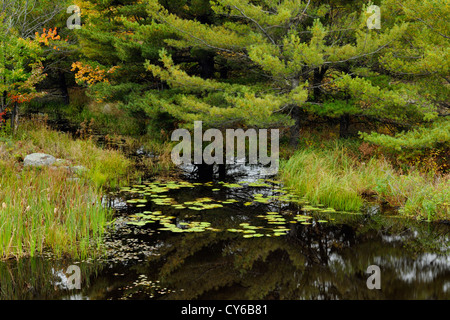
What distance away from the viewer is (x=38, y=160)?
8836mm

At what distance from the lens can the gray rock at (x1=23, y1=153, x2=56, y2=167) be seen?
28.4ft

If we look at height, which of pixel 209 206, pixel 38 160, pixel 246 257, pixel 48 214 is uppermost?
pixel 38 160

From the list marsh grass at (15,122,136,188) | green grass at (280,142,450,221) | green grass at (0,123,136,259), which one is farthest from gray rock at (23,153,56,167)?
green grass at (280,142,450,221)

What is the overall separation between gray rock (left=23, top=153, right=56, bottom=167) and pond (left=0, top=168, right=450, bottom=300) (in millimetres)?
2234

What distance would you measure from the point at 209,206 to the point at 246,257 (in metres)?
2.31

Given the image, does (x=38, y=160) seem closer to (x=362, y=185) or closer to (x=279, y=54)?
(x=279, y=54)

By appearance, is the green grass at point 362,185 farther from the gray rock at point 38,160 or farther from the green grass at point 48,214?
the gray rock at point 38,160

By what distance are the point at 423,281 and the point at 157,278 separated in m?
2.91

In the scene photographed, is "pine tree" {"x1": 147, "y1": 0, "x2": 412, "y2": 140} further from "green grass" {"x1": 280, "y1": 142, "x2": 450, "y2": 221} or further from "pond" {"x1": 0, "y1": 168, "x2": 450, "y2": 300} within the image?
"pond" {"x1": 0, "y1": 168, "x2": 450, "y2": 300}

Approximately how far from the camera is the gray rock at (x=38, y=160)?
8649mm

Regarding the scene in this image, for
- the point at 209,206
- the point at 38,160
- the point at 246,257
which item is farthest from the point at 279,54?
the point at 246,257

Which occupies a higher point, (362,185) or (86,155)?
(86,155)

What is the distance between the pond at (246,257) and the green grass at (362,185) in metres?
0.30

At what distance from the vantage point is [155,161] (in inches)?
453
